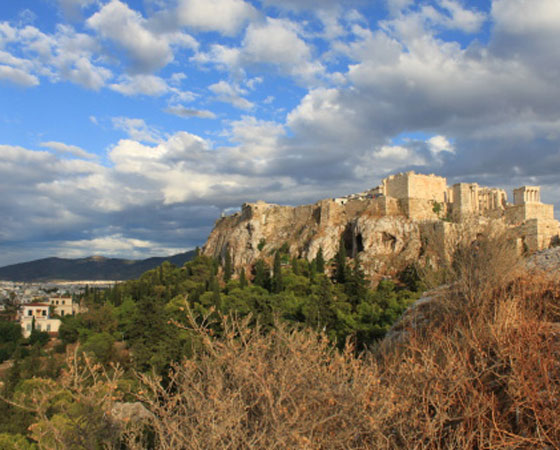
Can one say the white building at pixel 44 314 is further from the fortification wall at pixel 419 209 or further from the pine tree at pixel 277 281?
the fortification wall at pixel 419 209

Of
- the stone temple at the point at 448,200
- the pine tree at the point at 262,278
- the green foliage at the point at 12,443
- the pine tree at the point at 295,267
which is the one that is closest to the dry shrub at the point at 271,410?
the green foliage at the point at 12,443

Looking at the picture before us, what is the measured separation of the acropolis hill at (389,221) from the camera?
40.9 metres

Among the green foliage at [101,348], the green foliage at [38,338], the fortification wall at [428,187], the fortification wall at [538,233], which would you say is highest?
the fortification wall at [428,187]

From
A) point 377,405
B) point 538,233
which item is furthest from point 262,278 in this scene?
point 377,405

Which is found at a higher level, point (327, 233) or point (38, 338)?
point (327, 233)

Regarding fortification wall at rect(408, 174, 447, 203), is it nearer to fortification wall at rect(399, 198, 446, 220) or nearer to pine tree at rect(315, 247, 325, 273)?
fortification wall at rect(399, 198, 446, 220)

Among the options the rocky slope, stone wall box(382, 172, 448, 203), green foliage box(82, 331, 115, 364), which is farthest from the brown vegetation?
stone wall box(382, 172, 448, 203)

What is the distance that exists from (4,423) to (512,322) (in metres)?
24.5

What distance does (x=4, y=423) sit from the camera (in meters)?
21.5

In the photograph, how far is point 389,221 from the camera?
4378 centimetres

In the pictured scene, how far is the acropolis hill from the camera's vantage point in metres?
40.9

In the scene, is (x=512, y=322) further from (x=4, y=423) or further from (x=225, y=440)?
(x=4, y=423)

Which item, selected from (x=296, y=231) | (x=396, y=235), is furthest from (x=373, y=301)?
(x=296, y=231)

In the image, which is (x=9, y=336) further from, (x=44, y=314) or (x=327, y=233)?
(x=327, y=233)
